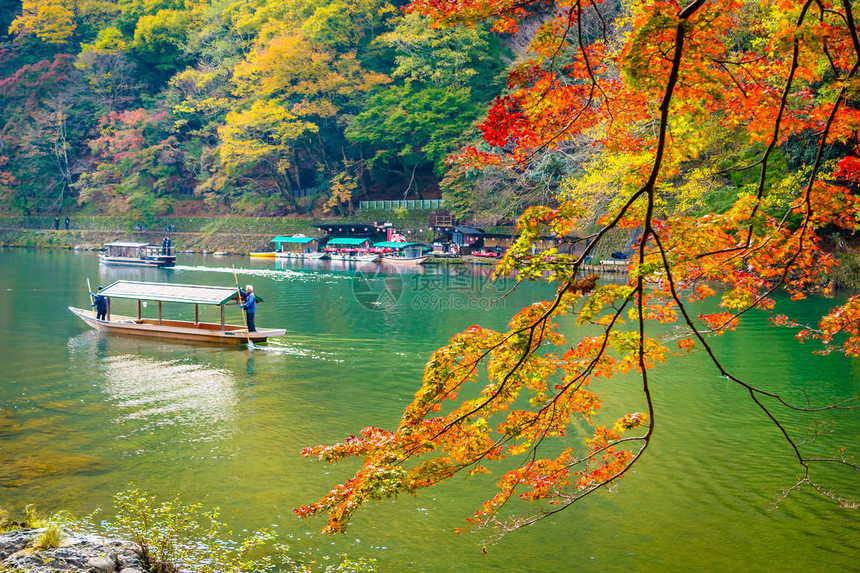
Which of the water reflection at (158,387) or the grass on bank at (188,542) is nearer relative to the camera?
the grass on bank at (188,542)

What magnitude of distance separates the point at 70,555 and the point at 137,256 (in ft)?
150

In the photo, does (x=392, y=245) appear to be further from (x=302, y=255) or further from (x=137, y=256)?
(x=137, y=256)

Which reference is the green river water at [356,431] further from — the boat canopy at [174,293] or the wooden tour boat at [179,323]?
the boat canopy at [174,293]

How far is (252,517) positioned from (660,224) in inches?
239

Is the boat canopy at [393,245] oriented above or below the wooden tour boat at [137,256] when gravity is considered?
above

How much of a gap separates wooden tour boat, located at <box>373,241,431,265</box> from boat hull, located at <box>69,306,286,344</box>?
92.2 ft

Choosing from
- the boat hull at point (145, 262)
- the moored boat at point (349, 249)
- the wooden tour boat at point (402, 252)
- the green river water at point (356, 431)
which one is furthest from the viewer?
the moored boat at point (349, 249)

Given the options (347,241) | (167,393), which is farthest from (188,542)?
(347,241)

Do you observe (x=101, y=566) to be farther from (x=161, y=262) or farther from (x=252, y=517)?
(x=161, y=262)

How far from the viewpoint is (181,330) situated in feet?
62.3

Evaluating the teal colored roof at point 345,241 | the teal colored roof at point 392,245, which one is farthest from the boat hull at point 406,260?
the teal colored roof at point 345,241

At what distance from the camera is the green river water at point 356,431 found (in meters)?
7.68

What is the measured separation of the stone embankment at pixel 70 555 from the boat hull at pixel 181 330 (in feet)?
38.8

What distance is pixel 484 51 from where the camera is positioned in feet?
177
